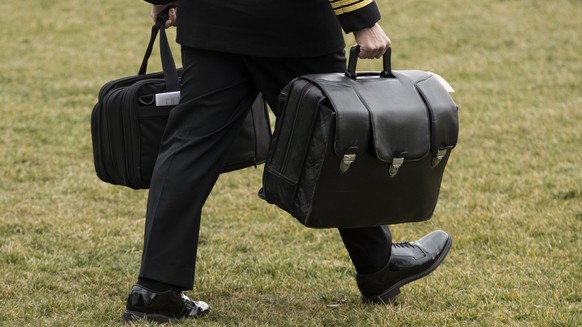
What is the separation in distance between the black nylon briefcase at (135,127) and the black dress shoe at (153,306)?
42cm

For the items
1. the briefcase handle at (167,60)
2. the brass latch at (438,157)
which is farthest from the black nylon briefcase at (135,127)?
the brass latch at (438,157)

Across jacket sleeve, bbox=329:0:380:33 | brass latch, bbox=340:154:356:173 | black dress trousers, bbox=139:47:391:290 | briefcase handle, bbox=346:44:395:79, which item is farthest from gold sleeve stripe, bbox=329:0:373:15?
brass latch, bbox=340:154:356:173

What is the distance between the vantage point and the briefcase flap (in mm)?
3127

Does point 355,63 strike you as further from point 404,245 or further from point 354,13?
point 404,245

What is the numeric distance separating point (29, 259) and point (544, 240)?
2.26 meters

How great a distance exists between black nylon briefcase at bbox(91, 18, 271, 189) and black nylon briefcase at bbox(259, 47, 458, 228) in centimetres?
50

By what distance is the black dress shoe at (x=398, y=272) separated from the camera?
3844 mm

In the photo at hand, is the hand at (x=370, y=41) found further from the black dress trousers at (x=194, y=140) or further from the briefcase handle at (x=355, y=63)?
the black dress trousers at (x=194, y=140)

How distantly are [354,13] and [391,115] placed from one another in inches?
13.0

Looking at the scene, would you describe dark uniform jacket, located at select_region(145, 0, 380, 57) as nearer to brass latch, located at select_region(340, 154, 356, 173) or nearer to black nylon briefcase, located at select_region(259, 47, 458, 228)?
black nylon briefcase, located at select_region(259, 47, 458, 228)

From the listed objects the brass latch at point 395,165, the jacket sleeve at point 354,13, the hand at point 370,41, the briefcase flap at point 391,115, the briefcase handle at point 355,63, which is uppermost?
the jacket sleeve at point 354,13

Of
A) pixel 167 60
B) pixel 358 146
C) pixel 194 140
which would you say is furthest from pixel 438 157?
pixel 167 60

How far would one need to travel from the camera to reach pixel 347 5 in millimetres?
3199

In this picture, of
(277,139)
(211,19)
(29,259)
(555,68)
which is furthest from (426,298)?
(555,68)
